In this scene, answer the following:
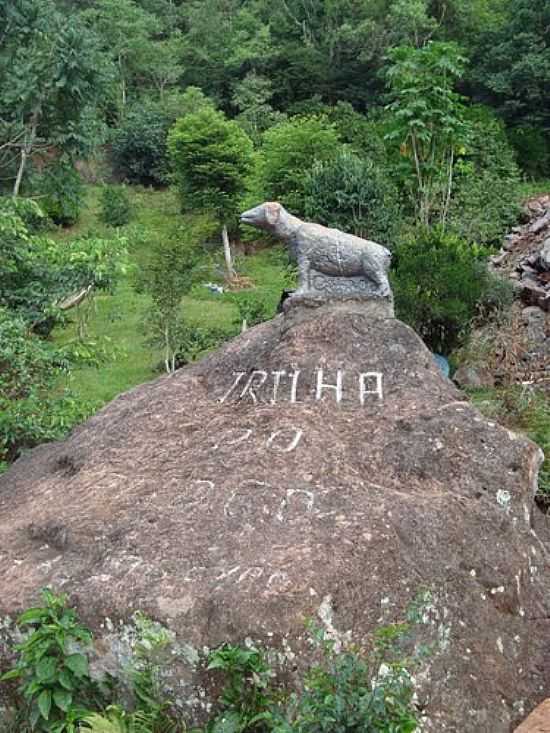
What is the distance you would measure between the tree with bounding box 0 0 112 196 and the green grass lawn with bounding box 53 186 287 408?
2.09 meters

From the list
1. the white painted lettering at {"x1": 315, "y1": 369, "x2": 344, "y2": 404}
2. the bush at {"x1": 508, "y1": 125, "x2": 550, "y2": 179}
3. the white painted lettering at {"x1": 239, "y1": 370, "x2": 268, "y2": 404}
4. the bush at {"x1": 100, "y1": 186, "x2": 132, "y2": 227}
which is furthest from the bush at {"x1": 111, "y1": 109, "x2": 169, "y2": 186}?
the white painted lettering at {"x1": 315, "y1": 369, "x2": 344, "y2": 404}

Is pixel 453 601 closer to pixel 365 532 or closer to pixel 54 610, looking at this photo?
pixel 365 532

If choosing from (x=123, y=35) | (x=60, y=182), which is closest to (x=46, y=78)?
(x=60, y=182)

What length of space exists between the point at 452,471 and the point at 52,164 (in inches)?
484

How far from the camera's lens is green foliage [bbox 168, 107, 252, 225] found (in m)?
22.2

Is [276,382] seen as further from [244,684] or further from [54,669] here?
[54,669]

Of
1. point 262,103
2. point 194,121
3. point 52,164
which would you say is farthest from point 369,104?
point 52,164

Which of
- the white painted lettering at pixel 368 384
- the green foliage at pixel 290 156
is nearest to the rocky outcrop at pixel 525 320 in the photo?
the green foliage at pixel 290 156

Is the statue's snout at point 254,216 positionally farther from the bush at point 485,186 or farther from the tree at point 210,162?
the tree at point 210,162

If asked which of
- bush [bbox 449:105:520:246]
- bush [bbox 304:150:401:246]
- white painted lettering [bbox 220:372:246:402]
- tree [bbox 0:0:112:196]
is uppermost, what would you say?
tree [bbox 0:0:112:196]

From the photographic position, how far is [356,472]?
5.90 m

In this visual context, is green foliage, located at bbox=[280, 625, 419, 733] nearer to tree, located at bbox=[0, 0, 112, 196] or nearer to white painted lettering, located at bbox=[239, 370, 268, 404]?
white painted lettering, located at bbox=[239, 370, 268, 404]

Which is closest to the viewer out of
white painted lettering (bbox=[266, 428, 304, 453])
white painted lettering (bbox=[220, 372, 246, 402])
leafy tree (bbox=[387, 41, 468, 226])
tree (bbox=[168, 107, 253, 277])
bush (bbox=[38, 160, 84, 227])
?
white painted lettering (bbox=[266, 428, 304, 453])

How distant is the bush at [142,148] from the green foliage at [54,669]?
3096 centimetres
